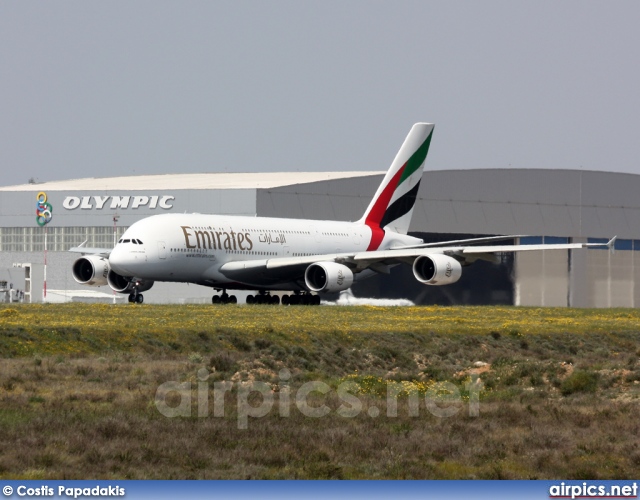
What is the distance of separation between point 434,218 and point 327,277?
25.4 m

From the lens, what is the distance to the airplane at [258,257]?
51.4 m

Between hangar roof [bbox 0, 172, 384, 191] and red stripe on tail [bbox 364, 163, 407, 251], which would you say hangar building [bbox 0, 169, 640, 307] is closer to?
hangar roof [bbox 0, 172, 384, 191]

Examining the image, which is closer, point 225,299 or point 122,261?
point 122,261

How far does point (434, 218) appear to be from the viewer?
7831 centimetres

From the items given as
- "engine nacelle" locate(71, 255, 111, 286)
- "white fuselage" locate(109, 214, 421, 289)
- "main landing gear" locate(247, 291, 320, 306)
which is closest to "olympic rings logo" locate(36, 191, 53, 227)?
"engine nacelle" locate(71, 255, 111, 286)

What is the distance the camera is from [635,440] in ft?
67.2

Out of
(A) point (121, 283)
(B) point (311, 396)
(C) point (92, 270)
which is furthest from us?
(A) point (121, 283)

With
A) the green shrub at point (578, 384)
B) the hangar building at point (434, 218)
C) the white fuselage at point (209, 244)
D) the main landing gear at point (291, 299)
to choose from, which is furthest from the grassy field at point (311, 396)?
the hangar building at point (434, 218)

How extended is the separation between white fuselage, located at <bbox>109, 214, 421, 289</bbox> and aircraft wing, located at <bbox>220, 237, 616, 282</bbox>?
668 millimetres

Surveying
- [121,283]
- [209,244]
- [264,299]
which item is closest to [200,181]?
[264,299]

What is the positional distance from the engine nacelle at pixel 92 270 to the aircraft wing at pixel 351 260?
5668 millimetres

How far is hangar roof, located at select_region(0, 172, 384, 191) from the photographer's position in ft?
252

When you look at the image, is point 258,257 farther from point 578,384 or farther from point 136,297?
point 578,384

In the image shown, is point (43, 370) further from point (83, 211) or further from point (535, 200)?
point (535, 200)
